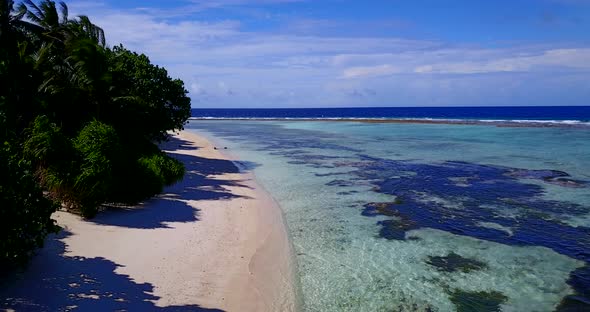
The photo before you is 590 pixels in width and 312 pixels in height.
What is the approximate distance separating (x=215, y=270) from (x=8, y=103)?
926 cm

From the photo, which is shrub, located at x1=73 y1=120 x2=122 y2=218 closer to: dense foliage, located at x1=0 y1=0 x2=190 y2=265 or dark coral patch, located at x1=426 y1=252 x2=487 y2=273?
dense foliage, located at x1=0 y1=0 x2=190 y2=265

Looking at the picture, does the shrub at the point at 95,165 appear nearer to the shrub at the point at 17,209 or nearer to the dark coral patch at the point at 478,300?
the shrub at the point at 17,209

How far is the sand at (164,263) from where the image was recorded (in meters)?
8.83

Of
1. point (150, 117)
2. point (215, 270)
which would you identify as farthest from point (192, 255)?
point (150, 117)

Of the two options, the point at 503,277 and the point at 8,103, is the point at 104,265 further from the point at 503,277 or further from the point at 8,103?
the point at 503,277

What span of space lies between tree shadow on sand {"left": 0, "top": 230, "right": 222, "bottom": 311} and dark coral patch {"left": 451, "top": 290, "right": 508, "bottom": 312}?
5799 mm

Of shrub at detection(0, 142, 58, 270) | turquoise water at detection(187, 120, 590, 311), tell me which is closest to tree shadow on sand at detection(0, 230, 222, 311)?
shrub at detection(0, 142, 58, 270)

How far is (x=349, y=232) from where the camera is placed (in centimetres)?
1514

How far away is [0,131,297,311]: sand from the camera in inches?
348

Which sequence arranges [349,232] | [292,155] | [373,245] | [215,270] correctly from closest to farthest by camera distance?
[215,270], [373,245], [349,232], [292,155]

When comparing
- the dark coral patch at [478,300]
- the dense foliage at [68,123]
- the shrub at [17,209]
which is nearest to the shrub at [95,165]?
the dense foliage at [68,123]

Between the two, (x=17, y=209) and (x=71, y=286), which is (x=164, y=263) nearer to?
(x=71, y=286)

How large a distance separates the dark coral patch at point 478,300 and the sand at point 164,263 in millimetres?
3838

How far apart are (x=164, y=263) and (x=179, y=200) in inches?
277
